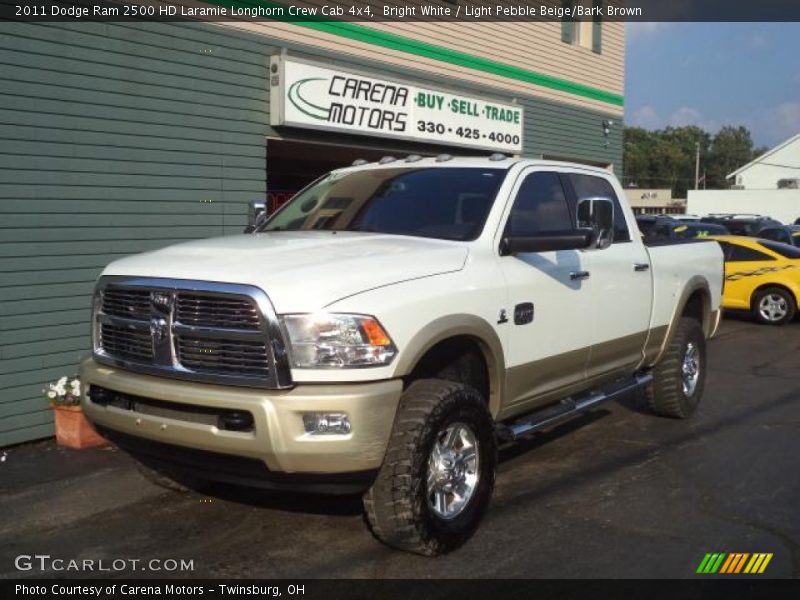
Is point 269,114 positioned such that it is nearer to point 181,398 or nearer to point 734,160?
point 181,398

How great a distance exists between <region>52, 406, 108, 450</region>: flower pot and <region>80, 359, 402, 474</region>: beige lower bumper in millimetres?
2855

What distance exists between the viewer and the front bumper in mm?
3770

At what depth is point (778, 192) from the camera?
51.1 meters

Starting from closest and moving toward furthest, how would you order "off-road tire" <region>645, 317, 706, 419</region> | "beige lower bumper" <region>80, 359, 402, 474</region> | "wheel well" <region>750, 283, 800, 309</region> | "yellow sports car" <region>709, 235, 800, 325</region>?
"beige lower bumper" <region>80, 359, 402, 474</region>
"off-road tire" <region>645, 317, 706, 419</region>
"wheel well" <region>750, 283, 800, 309</region>
"yellow sports car" <region>709, 235, 800, 325</region>

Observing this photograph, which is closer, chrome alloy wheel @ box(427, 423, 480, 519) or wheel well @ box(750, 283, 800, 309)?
chrome alloy wheel @ box(427, 423, 480, 519)

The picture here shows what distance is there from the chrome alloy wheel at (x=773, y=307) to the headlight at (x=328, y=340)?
1241cm

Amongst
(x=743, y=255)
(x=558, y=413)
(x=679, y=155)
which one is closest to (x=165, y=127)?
(x=558, y=413)

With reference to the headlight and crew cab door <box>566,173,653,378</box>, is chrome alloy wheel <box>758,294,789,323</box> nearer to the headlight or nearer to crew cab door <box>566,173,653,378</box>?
crew cab door <box>566,173,653,378</box>

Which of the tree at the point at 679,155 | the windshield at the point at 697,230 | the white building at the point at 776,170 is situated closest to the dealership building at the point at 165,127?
the windshield at the point at 697,230

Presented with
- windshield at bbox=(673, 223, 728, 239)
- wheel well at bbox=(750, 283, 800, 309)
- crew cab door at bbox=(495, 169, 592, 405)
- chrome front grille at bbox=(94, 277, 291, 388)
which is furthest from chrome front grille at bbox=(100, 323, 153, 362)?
windshield at bbox=(673, 223, 728, 239)

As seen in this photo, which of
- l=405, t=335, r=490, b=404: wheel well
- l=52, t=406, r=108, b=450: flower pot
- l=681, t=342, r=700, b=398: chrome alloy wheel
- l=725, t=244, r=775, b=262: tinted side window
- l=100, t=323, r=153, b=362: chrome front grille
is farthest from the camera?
l=725, t=244, r=775, b=262: tinted side window

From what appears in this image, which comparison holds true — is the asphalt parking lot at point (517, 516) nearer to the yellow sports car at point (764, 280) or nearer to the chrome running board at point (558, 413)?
the chrome running board at point (558, 413)

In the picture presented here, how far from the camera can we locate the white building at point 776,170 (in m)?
59.7

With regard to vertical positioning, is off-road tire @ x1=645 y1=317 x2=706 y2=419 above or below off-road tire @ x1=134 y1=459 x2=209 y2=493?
above
